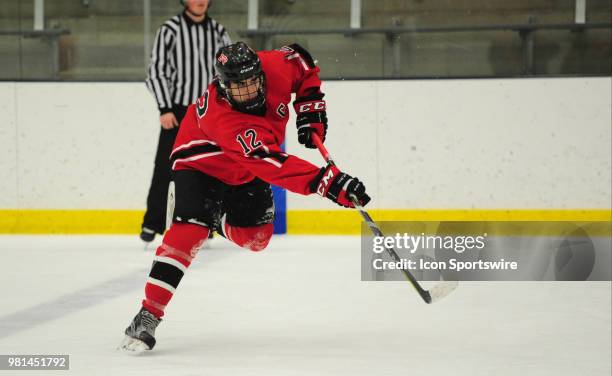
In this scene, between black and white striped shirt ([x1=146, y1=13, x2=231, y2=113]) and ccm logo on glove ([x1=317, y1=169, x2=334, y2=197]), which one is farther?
black and white striped shirt ([x1=146, y1=13, x2=231, y2=113])

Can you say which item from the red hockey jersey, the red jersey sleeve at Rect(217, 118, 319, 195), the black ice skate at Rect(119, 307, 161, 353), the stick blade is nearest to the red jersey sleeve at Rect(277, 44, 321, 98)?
the red hockey jersey

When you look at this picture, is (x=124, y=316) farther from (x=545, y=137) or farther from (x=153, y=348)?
(x=545, y=137)

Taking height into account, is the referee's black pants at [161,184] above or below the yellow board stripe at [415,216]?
above

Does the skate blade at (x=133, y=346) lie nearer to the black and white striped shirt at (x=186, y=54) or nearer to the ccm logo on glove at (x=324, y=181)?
the ccm logo on glove at (x=324, y=181)

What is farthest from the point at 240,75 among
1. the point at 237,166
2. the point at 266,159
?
the point at 237,166

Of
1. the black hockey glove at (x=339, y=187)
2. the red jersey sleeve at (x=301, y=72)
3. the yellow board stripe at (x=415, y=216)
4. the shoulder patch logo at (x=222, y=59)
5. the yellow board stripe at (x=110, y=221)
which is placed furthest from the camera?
the yellow board stripe at (x=110, y=221)

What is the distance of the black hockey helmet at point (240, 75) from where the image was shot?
2631 millimetres

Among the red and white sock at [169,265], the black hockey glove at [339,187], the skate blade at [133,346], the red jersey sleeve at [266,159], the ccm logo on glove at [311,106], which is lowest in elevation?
the skate blade at [133,346]

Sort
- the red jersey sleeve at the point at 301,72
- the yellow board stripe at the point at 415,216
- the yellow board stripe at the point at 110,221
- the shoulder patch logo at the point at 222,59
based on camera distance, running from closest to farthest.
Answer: the shoulder patch logo at the point at 222,59 → the red jersey sleeve at the point at 301,72 → the yellow board stripe at the point at 415,216 → the yellow board stripe at the point at 110,221

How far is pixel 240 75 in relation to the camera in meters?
2.62

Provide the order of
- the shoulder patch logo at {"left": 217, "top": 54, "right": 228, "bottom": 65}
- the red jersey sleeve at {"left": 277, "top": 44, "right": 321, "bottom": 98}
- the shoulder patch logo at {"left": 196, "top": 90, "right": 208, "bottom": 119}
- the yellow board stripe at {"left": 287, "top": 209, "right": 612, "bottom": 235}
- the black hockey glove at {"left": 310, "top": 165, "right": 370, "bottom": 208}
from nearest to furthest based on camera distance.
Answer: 1. the black hockey glove at {"left": 310, "top": 165, "right": 370, "bottom": 208}
2. the shoulder patch logo at {"left": 217, "top": 54, "right": 228, "bottom": 65}
3. the shoulder patch logo at {"left": 196, "top": 90, "right": 208, "bottom": 119}
4. the red jersey sleeve at {"left": 277, "top": 44, "right": 321, "bottom": 98}
5. the yellow board stripe at {"left": 287, "top": 209, "right": 612, "bottom": 235}

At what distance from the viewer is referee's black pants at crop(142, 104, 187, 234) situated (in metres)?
4.92

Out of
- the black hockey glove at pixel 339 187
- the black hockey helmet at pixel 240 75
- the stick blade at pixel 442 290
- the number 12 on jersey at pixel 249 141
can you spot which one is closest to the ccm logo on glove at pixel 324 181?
the black hockey glove at pixel 339 187

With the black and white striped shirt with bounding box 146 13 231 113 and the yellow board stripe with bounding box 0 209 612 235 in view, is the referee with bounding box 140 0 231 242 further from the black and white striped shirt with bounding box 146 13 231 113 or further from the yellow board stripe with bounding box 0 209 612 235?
the yellow board stripe with bounding box 0 209 612 235
